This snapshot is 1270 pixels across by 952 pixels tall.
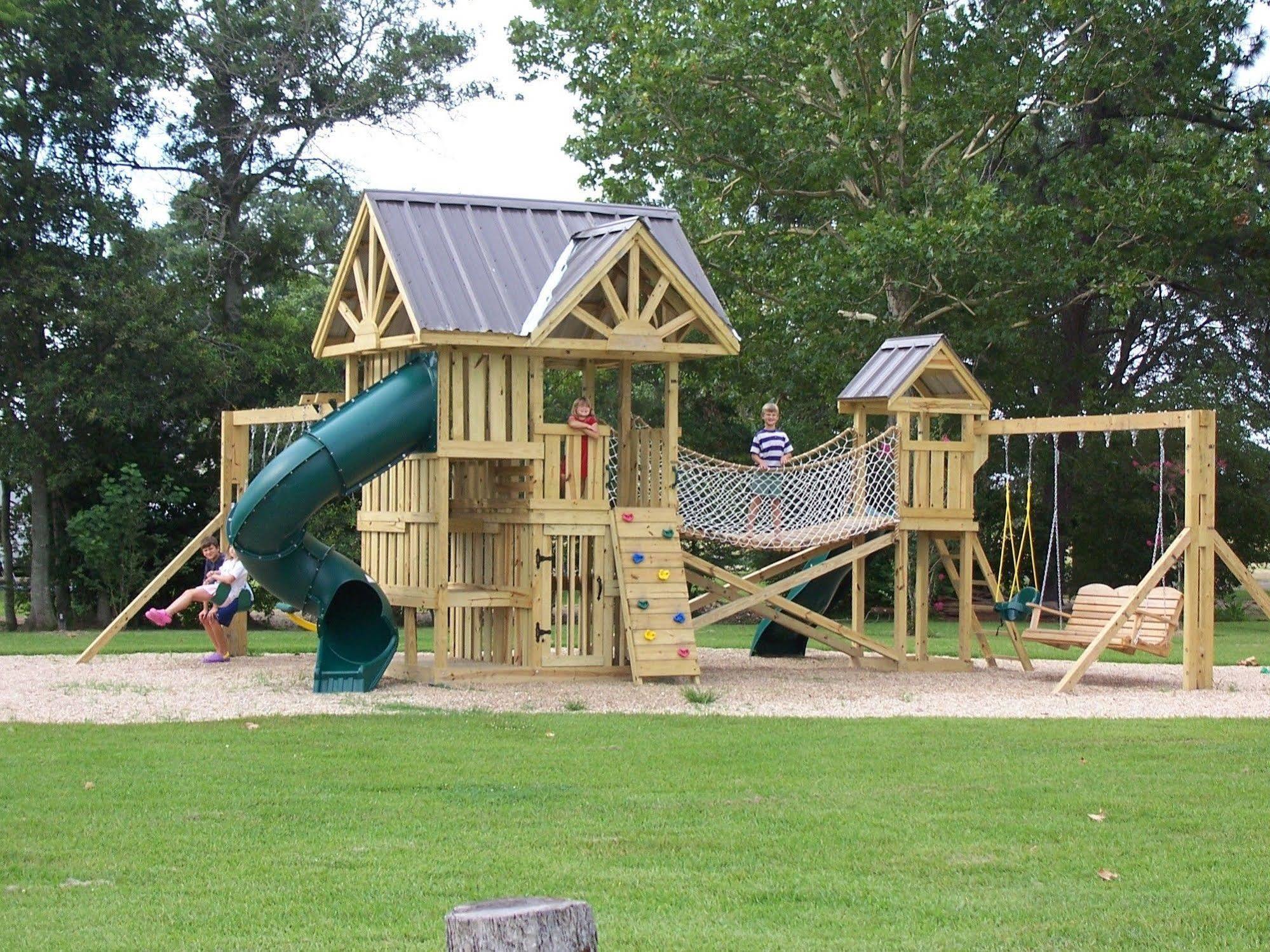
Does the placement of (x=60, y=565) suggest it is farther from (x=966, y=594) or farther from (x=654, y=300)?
(x=966, y=594)

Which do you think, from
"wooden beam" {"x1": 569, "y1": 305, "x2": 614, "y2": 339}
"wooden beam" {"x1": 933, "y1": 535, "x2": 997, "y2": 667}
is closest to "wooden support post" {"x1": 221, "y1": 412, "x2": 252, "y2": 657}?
"wooden beam" {"x1": 569, "y1": 305, "x2": 614, "y2": 339}

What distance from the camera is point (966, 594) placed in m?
16.7

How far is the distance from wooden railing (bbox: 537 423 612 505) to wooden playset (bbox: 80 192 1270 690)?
18 mm

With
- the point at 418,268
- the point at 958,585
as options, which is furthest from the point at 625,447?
the point at 958,585

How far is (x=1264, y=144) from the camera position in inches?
944

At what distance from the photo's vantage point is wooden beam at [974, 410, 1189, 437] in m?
14.2

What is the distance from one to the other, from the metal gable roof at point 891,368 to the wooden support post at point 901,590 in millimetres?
1396

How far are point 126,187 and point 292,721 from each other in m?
15.9

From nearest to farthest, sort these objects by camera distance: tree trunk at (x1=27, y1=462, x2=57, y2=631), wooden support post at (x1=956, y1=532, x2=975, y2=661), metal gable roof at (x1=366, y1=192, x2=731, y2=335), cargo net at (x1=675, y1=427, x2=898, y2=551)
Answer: metal gable roof at (x1=366, y1=192, x2=731, y2=335)
cargo net at (x1=675, y1=427, x2=898, y2=551)
wooden support post at (x1=956, y1=532, x2=975, y2=661)
tree trunk at (x1=27, y1=462, x2=57, y2=631)

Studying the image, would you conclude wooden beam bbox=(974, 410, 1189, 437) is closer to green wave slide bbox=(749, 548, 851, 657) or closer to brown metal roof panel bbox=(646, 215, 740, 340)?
green wave slide bbox=(749, 548, 851, 657)

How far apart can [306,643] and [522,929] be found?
15.4m

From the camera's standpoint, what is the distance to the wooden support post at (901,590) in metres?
16.5

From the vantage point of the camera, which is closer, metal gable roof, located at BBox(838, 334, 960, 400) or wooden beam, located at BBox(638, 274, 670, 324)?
wooden beam, located at BBox(638, 274, 670, 324)

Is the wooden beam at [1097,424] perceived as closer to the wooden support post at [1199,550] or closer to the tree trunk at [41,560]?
the wooden support post at [1199,550]
